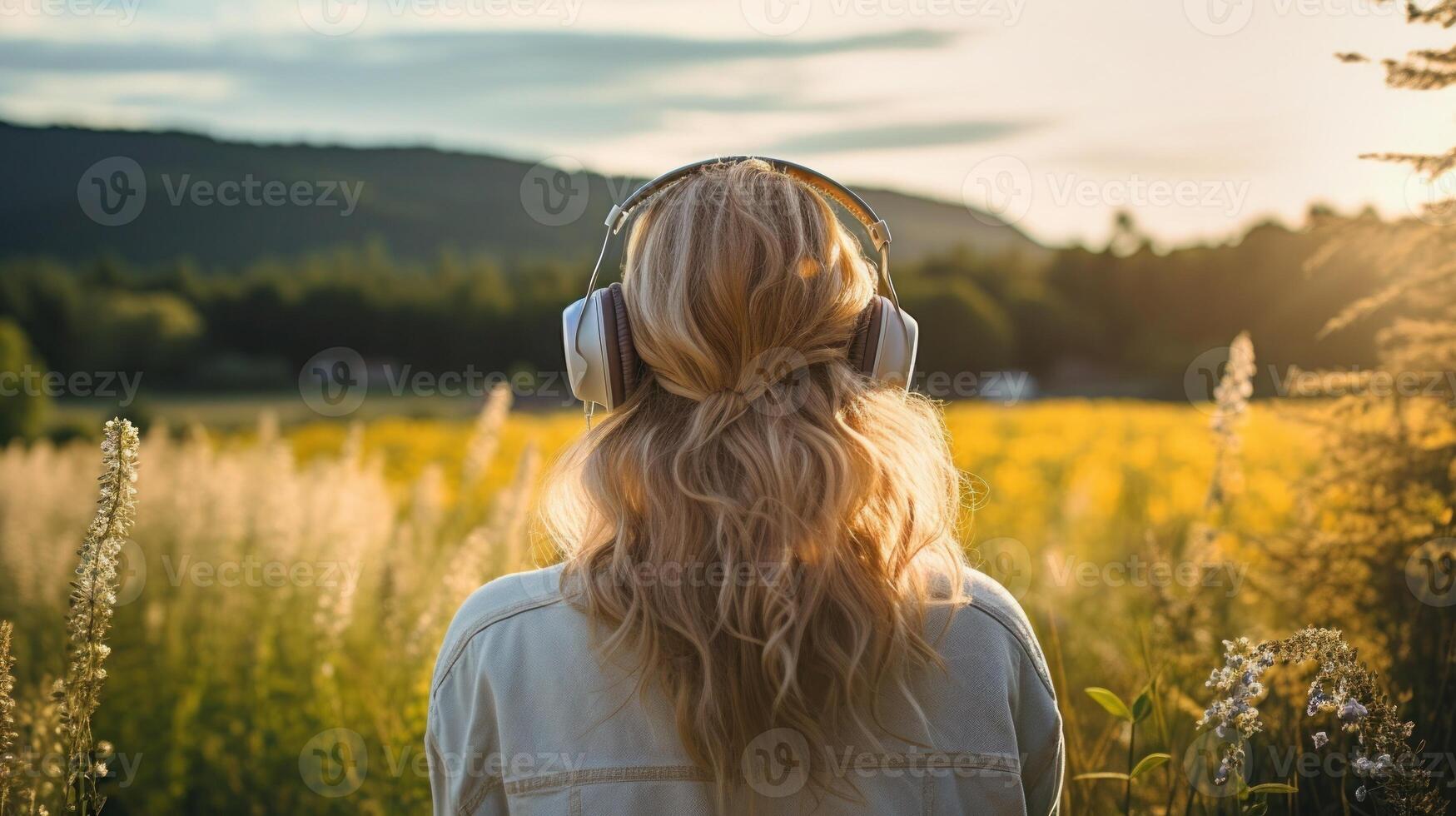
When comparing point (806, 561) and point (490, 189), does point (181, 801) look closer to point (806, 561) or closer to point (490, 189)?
point (806, 561)

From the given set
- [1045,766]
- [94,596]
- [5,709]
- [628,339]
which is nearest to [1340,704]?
[1045,766]

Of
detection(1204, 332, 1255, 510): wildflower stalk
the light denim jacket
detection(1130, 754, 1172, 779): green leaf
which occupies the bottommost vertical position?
detection(1130, 754, 1172, 779): green leaf

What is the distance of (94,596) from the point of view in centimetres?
165

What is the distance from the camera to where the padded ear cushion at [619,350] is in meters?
1.51

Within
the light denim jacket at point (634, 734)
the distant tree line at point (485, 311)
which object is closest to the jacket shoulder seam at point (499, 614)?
the light denim jacket at point (634, 734)

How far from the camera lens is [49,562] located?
3.99 m

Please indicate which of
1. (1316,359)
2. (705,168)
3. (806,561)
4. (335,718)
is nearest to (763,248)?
(705,168)

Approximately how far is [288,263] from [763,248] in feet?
65.9

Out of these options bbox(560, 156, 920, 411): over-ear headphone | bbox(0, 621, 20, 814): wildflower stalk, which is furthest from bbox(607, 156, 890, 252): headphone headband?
bbox(0, 621, 20, 814): wildflower stalk

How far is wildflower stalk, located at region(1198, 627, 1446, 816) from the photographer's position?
5.48 ft

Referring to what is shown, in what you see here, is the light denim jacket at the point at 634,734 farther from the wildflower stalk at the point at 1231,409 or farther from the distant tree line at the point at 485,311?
the distant tree line at the point at 485,311

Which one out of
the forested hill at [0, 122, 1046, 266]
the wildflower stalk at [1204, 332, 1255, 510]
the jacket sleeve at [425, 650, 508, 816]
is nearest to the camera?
the jacket sleeve at [425, 650, 508, 816]

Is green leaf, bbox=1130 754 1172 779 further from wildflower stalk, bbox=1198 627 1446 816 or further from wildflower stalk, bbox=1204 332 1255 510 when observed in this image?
wildflower stalk, bbox=1204 332 1255 510

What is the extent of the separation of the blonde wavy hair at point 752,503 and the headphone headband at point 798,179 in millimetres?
86
